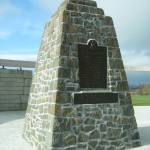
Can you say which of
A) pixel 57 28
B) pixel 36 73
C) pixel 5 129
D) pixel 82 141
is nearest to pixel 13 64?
pixel 5 129

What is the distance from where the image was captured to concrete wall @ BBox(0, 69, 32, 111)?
44.9 ft

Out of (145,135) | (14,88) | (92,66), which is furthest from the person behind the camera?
(14,88)

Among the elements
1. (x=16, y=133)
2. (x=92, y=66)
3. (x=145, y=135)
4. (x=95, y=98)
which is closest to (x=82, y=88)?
(x=95, y=98)

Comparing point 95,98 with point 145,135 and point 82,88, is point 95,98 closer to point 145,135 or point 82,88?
point 82,88

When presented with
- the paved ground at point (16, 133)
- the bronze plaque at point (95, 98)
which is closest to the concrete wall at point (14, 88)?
the paved ground at point (16, 133)

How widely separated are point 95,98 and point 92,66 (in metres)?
0.81

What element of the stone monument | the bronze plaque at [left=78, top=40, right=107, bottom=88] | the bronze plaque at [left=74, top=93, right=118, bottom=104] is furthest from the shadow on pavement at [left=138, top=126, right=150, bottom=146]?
the bronze plaque at [left=78, top=40, right=107, bottom=88]

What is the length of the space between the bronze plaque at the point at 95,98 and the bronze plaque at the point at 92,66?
25 cm

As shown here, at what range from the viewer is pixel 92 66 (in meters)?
6.64

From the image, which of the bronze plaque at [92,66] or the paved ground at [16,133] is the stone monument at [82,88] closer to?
the bronze plaque at [92,66]

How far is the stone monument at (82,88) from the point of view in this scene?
6098mm

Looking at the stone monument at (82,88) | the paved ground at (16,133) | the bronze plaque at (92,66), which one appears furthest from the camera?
the paved ground at (16,133)

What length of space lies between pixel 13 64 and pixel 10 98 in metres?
1.82

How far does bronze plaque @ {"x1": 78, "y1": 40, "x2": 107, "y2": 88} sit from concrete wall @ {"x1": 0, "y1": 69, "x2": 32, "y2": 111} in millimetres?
8145
